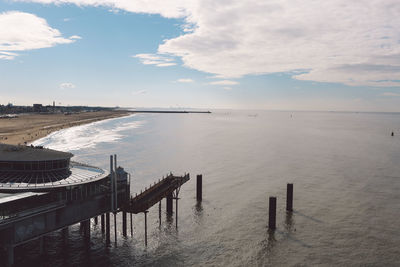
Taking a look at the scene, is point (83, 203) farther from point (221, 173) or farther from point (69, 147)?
point (69, 147)

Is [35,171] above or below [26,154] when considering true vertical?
below

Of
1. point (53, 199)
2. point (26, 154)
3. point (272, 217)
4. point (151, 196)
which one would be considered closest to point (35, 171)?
point (26, 154)

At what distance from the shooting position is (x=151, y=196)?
1448 inches

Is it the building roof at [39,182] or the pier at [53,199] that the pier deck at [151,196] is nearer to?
the pier at [53,199]

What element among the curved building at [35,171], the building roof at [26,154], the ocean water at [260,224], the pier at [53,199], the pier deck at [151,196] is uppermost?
the building roof at [26,154]

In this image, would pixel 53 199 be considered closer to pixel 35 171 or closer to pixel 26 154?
pixel 35 171

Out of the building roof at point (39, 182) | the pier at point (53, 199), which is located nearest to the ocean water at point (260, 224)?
the pier at point (53, 199)

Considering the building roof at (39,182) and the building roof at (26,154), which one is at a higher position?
the building roof at (26,154)

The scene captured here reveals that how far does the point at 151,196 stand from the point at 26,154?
548 inches

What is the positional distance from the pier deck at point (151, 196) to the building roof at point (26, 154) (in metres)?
8.46

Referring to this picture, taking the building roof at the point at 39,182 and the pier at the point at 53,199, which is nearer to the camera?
the pier at the point at 53,199

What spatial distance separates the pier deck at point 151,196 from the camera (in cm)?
3181

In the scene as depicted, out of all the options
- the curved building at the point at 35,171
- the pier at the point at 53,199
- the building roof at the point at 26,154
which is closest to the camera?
the pier at the point at 53,199

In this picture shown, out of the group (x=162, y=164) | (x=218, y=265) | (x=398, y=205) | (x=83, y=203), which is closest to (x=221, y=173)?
(x=162, y=164)
